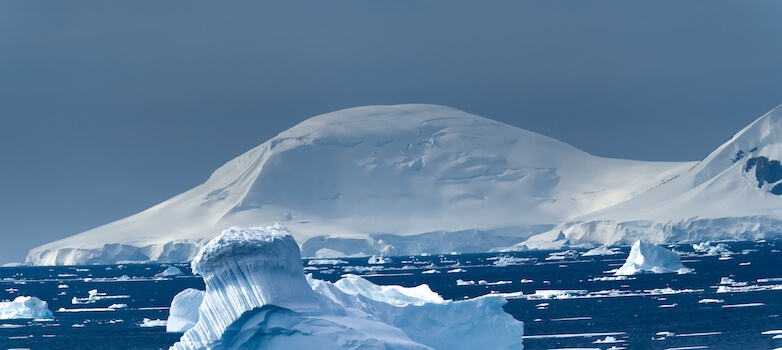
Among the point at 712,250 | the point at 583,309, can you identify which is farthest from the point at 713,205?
the point at 583,309

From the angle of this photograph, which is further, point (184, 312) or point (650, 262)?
Answer: point (650, 262)

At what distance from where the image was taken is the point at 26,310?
50.0m

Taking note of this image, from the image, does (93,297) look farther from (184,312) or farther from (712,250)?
(712,250)

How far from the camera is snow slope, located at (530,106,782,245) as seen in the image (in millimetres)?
115375

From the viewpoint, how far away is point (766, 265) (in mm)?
69062

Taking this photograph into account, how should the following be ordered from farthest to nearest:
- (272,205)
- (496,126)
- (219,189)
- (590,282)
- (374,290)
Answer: (496,126)
(219,189)
(272,205)
(590,282)
(374,290)

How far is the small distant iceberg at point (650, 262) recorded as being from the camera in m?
64.5

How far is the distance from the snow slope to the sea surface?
1498 inches

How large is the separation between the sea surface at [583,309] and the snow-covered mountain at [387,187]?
2686 inches

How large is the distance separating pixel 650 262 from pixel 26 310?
31276 millimetres

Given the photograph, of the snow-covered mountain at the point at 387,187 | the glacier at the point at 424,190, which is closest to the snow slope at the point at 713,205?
the glacier at the point at 424,190

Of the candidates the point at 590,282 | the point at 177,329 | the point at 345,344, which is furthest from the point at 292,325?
the point at 590,282

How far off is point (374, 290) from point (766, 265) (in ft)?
151

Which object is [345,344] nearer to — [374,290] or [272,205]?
[374,290]
